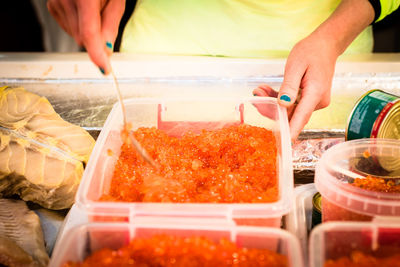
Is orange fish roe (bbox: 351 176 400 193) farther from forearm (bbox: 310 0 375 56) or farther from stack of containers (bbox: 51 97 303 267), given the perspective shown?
forearm (bbox: 310 0 375 56)

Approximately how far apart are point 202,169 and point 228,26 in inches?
37.8

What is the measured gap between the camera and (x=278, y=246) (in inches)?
30.2

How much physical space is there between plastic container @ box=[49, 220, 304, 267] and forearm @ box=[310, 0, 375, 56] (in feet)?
2.67

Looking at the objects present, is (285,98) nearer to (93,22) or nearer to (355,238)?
(355,238)

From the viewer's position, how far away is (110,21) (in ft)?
3.68

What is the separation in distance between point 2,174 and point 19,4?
2948 millimetres

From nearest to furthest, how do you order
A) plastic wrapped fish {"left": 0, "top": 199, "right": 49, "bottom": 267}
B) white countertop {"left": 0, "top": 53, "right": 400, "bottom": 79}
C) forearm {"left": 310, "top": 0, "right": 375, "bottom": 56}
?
1. plastic wrapped fish {"left": 0, "top": 199, "right": 49, "bottom": 267}
2. forearm {"left": 310, "top": 0, "right": 375, "bottom": 56}
3. white countertop {"left": 0, "top": 53, "right": 400, "bottom": 79}

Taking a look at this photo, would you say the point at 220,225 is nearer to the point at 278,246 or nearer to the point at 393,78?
the point at 278,246

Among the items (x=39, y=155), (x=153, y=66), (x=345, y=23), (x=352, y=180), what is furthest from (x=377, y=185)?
(x=153, y=66)

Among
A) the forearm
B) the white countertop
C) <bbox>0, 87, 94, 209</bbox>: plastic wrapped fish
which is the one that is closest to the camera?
<bbox>0, 87, 94, 209</bbox>: plastic wrapped fish

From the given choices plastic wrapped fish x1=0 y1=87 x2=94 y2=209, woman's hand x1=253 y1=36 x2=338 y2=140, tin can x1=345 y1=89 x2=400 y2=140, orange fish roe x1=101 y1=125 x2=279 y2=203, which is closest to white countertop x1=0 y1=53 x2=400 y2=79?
woman's hand x1=253 y1=36 x2=338 y2=140

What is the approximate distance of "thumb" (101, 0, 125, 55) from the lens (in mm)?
1074

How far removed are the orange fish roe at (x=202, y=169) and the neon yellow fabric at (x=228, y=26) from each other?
0.77m

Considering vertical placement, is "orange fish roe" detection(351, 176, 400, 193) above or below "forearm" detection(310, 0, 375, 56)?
below
